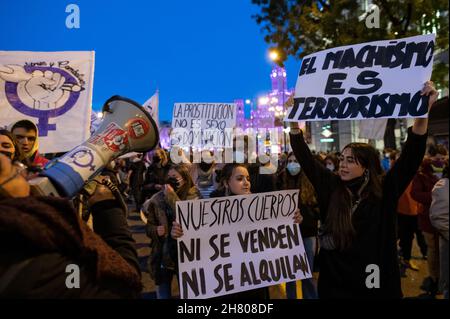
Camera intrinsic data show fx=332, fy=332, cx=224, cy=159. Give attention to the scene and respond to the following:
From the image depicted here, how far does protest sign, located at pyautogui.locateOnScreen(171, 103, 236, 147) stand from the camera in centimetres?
740

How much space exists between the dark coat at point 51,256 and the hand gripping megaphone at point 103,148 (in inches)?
10.3

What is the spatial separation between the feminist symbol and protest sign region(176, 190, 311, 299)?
152cm

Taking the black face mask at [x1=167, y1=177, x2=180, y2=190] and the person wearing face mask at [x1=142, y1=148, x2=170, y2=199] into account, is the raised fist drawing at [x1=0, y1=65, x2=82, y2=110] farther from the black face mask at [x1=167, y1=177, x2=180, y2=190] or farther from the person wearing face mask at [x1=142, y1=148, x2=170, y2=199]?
the person wearing face mask at [x1=142, y1=148, x2=170, y2=199]

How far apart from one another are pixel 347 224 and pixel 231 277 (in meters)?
0.98

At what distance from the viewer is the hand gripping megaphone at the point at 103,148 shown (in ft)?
4.84

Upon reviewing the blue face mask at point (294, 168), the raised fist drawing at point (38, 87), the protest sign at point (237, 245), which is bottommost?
the protest sign at point (237, 245)

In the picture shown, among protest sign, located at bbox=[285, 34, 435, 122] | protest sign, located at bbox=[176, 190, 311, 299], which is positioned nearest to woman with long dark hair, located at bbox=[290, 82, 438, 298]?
protest sign, located at bbox=[285, 34, 435, 122]

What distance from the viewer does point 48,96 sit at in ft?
10.1

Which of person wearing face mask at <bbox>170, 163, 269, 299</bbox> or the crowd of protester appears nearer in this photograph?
the crowd of protester

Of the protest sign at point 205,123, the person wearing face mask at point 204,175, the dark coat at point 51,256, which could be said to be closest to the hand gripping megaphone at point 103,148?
the dark coat at point 51,256

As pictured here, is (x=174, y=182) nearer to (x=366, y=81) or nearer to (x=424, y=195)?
(x=366, y=81)

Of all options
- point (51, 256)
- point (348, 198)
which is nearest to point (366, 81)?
point (348, 198)

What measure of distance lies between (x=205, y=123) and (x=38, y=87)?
467 cm

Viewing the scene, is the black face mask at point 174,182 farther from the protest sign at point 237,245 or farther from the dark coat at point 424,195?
the dark coat at point 424,195
